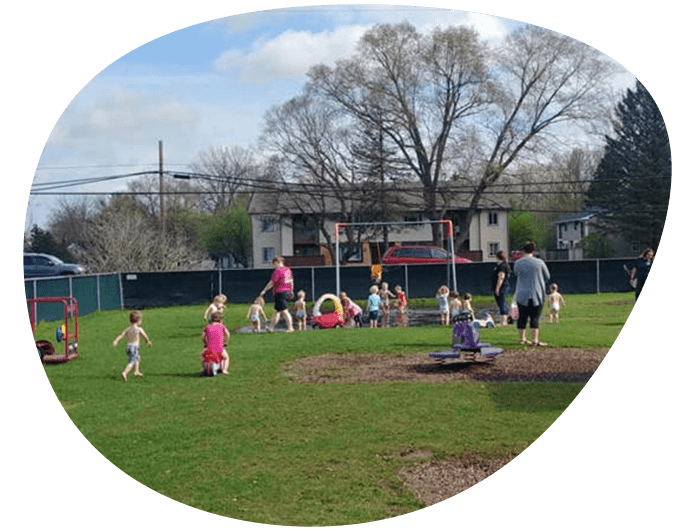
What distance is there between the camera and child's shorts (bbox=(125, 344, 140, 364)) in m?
11.0

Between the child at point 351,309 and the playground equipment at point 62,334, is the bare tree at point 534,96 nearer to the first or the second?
the child at point 351,309

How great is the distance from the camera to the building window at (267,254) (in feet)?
36.7

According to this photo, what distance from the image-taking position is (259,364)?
36.8ft

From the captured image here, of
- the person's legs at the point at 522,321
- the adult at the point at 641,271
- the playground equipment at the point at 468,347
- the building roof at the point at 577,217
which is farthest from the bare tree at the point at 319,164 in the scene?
the adult at the point at 641,271

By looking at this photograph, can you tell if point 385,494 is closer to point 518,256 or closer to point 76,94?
point 518,256

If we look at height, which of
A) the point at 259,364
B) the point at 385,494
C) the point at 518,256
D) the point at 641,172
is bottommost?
the point at 385,494

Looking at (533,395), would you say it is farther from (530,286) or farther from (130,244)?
(130,244)

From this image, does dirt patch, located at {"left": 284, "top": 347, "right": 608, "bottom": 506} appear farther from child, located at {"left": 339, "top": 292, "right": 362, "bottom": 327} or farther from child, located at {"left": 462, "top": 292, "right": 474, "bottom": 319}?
child, located at {"left": 462, "top": 292, "right": 474, "bottom": 319}

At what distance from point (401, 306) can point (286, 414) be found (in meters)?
1.80

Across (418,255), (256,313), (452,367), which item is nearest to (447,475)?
(452,367)

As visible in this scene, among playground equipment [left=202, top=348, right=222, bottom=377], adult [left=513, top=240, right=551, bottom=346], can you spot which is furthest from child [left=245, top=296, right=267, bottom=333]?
adult [left=513, top=240, right=551, bottom=346]

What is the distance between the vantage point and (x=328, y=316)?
1158 centimetres

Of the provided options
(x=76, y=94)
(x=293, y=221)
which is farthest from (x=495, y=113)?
(x=76, y=94)

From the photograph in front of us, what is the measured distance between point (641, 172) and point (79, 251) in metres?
5.61
